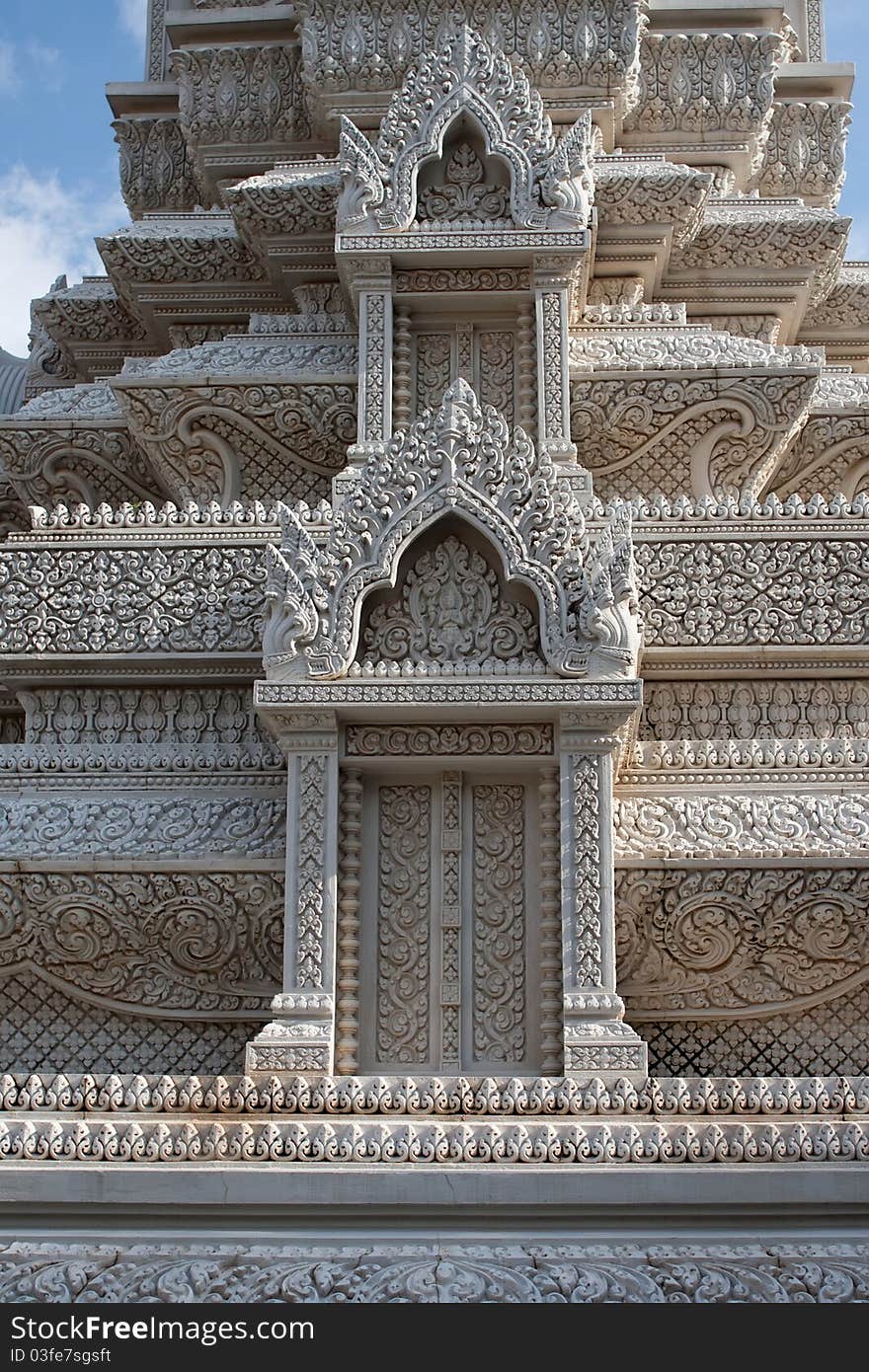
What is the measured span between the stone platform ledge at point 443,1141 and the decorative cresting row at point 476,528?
248 cm

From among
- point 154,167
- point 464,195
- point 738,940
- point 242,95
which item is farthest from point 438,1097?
point 154,167

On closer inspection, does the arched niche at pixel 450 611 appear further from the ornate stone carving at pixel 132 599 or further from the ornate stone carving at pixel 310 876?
the ornate stone carving at pixel 132 599

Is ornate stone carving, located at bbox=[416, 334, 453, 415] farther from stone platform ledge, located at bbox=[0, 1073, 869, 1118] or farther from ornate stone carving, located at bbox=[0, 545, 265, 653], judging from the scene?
stone platform ledge, located at bbox=[0, 1073, 869, 1118]

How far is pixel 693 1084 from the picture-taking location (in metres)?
7.48

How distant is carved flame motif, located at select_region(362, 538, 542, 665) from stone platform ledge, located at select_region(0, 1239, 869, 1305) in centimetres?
321

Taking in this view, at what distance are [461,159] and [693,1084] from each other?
7.10 metres

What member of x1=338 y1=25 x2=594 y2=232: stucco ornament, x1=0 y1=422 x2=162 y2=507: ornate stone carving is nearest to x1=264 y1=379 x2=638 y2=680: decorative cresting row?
x1=338 y1=25 x2=594 y2=232: stucco ornament

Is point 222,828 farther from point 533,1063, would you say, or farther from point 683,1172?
point 683,1172

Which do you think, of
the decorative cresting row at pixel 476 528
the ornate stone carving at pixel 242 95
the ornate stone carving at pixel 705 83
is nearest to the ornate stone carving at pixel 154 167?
the ornate stone carving at pixel 242 95

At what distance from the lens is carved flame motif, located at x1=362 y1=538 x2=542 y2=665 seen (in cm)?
911

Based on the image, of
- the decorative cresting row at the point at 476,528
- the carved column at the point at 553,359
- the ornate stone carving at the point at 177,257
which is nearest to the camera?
the decorative cresting row at the point at 476,528

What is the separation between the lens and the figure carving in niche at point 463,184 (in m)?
11.9

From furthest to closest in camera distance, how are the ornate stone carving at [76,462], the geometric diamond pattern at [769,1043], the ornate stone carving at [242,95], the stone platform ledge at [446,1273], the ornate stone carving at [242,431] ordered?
the ornate stone carving at [242,95]
the ornate stone carving at [76,462]
the ornate stone carving at [242,431]
the geometric diamond pattern at [769,1043]
the stone platform ledge at [446,1273]
